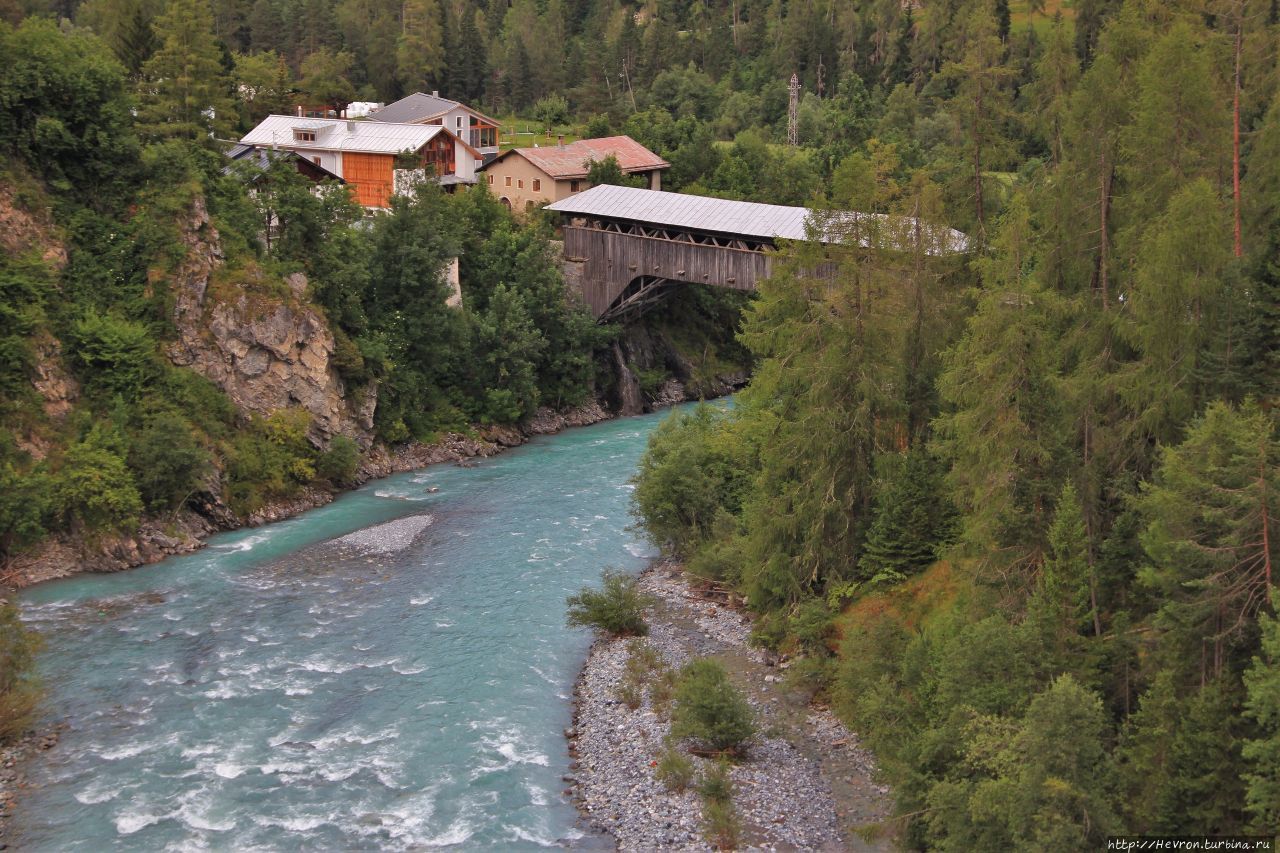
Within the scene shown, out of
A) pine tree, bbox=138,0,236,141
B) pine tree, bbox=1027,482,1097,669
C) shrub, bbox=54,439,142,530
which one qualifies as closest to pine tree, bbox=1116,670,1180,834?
pine tree, bbox=1027,482,1097,669

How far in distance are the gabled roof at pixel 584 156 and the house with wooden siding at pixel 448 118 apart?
5.22 m

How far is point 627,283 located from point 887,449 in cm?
2417

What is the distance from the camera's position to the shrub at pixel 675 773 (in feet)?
73.8

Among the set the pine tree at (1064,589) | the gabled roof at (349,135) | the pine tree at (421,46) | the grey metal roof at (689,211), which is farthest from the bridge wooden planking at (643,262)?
the pine tree at (421,46)

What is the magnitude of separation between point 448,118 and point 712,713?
46.2 m

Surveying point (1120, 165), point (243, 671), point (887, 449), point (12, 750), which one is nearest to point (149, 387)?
point (243, 671)

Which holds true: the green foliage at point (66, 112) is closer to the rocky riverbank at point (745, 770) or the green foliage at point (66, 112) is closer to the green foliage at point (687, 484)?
the green foliage at point (687, 484)

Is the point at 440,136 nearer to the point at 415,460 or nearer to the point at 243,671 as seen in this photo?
the point at 415,460

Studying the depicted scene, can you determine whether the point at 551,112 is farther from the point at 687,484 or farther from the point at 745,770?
the point at 745,770

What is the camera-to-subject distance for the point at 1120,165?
2480 centimetres

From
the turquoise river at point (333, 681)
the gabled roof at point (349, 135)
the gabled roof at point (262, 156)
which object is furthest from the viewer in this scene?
the gabled roof at point (349, 135)

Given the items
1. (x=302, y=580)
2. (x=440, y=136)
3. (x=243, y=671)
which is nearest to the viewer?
(x=243, y=671)

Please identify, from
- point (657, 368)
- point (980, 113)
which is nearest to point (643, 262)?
point (657, 368)

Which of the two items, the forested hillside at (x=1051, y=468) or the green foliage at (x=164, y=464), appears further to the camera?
the green foliage at (x=164, y=464)
